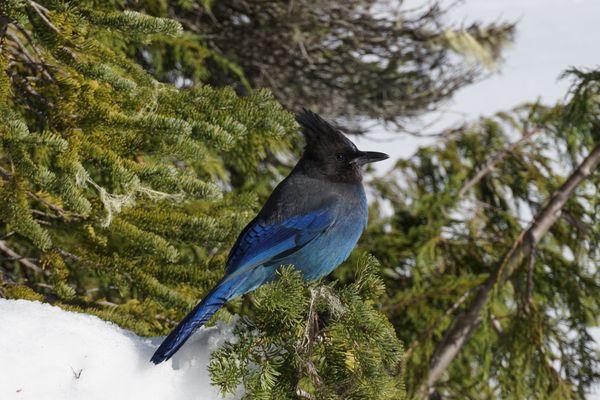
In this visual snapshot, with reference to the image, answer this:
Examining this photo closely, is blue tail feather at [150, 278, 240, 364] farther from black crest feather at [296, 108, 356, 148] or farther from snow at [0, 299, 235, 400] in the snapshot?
black crest feather at [296, 108, 356, 148]

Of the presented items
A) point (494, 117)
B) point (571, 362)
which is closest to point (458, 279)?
point (571, 362)

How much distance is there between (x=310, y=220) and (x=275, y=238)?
0.52 ft

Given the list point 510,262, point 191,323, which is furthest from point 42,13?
point 510,262

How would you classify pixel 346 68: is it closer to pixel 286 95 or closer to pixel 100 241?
pixel 286 95

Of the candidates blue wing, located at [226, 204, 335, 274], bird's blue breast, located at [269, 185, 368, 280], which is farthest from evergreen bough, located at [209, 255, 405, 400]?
bird's blue breast, located at [269, 185, 368, 280]

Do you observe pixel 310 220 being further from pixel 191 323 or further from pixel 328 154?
pixel 191 323

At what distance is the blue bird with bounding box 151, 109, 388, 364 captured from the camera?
244 cm

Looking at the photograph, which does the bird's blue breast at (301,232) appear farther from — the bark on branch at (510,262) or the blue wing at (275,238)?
the bark on branch at (510,262)

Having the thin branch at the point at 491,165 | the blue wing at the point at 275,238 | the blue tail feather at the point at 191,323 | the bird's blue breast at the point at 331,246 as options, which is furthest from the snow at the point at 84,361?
the thin branch at the point at 491,165

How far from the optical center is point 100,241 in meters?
2.61

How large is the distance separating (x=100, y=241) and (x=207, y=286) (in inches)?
15.3

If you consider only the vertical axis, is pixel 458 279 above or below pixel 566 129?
below

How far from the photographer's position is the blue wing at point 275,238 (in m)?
2.42

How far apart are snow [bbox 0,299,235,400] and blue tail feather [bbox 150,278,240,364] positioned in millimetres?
61
